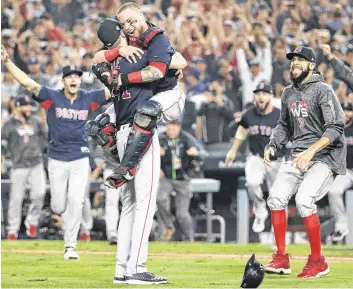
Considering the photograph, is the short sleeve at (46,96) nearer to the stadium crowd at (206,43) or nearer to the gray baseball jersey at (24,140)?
the gray baseball jersey at (24,140)

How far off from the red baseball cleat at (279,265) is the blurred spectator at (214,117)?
961 centimetres

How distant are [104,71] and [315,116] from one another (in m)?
2.55

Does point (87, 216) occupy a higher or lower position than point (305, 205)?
lower

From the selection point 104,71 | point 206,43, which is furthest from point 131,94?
point 206,43

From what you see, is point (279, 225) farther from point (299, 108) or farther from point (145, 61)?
point (145, 61)

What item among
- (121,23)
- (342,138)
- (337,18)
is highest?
(337,18)

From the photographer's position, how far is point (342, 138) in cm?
1145

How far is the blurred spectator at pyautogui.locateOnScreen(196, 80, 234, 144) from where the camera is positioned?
21.0 m

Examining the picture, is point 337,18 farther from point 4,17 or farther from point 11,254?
point 11,254

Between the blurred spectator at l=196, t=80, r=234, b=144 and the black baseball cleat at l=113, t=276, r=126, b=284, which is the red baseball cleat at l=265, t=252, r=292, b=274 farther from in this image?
the blurred spectator at l=196, t=80, r=234, b=144

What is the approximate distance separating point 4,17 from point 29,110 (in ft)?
22.5

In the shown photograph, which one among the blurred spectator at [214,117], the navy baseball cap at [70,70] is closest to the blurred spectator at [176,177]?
the blurred spectator at [214,117]

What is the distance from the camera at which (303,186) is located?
11.2 meters

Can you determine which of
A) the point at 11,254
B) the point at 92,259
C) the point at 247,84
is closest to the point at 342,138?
the point at 92,259
